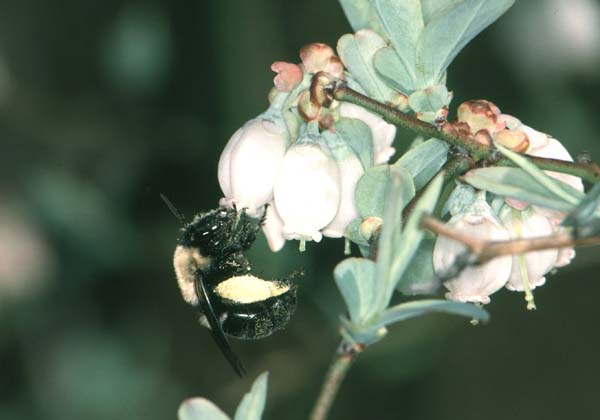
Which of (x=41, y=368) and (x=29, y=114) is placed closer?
(x=41, y=368)

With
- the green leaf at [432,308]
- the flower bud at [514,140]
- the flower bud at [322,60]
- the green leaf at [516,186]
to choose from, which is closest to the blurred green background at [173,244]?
the flower bud at [322,60]

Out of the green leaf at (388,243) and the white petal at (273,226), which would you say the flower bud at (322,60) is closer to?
the white petal at (273,226)

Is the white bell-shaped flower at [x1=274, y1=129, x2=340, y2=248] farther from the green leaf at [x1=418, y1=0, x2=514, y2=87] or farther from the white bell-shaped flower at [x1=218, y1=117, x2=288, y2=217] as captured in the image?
the green leaf at [x1=418, y1=0, x2=514, y2=87]

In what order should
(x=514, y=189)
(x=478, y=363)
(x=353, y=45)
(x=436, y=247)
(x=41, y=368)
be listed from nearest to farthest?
(x=514, y=189), (x=436, y=247), (x=353, y=45), (x=41, y=368), (x=478, y=363)

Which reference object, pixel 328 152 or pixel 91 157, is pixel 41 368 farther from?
pixel 328 152

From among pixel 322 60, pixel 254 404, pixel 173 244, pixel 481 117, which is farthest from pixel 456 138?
pixel 173 244

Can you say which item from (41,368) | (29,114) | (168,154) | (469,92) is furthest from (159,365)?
(469,92)
